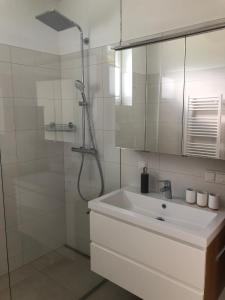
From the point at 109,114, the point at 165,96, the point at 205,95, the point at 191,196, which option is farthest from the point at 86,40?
the point at 191,196

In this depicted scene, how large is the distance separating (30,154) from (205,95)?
1.58 metres

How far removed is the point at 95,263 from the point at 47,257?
845mm

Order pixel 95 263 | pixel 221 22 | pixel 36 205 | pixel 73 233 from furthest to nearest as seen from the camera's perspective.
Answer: pixel 73 233 < pixel 36 205 < pixel 95 263 < pixel 221 22

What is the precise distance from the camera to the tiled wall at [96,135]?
2229mm

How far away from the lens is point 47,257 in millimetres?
2480

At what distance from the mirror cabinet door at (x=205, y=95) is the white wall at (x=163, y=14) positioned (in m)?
0.14

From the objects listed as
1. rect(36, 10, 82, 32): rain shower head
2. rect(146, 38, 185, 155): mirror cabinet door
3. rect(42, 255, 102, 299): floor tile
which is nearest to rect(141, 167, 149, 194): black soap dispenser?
rect(146, 38, 185, 155): mirror cabinet door

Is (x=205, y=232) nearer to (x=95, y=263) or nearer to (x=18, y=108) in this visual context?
(x=95, y=263)

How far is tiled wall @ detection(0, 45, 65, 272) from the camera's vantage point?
215 centimetres

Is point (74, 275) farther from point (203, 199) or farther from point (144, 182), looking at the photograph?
point (203, 199)

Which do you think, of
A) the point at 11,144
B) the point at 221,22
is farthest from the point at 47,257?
→ the point at 221,22

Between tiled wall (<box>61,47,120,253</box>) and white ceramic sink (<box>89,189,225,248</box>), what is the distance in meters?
0.33

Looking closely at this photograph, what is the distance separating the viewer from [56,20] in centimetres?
221

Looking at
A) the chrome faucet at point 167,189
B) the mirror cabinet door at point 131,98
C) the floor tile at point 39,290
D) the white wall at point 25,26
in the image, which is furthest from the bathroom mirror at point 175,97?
the floor tile at point 39,290
